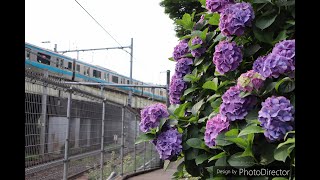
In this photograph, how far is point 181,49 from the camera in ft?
7.06

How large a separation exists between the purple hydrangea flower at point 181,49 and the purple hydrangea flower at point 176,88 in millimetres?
132

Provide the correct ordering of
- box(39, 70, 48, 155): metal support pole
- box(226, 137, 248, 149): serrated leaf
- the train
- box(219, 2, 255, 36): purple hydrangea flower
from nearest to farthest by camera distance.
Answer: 1. box(226, 137, 248, 149): serrated leaf
2. box(219, 2, 255, 36): purple hydrangea flower
3. box(39, 70, 48, 155): metal support pole
4. the train

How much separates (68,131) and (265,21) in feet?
10.3

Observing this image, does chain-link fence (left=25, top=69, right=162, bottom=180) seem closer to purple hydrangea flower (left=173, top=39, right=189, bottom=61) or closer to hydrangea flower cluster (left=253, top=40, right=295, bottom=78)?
purple hydrangea flower (left=173, top=39, right=189, bottom=61)

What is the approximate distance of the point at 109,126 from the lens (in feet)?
19.9

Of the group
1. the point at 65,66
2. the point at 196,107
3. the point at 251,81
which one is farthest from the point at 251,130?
the point at 65,66

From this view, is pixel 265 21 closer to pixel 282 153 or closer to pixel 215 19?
pixel 215 19

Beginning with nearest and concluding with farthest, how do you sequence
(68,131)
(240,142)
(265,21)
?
(240,142), (265,21), (68,131)

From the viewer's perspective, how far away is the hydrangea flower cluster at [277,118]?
3.95ft

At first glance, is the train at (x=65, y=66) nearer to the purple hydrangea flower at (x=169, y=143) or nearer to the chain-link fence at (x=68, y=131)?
the chain-link fence at (x=68, y=131)

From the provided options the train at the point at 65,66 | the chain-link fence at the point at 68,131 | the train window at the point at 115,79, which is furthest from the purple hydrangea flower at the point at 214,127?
the train window at the point at 115,79

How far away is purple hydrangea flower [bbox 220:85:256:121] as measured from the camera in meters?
1.42

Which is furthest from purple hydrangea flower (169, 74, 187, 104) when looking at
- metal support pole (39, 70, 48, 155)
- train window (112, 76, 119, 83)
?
train window (112, 76, 119, 83)
